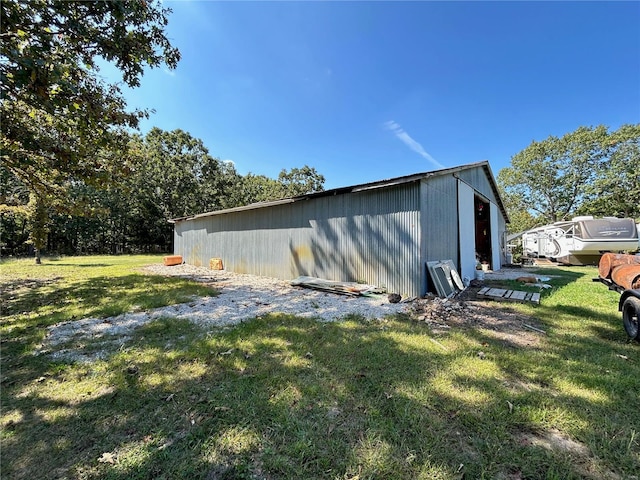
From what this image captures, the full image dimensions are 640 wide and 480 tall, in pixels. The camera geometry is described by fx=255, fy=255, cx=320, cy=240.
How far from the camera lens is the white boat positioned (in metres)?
12.0

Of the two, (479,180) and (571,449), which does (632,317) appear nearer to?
(571,449)

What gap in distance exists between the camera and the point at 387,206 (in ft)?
22.5

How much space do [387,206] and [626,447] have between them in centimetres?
560

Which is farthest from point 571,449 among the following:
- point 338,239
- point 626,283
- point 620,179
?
point 620,179

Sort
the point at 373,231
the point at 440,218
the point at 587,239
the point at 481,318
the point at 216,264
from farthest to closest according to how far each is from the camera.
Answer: the point at 216,264 < the point at 587,239 < the point at 440,218 < the point at 373,231 < the point at 481,318

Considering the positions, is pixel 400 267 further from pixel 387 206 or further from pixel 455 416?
pixel 455 416

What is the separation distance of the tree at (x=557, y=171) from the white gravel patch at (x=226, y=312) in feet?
96.3

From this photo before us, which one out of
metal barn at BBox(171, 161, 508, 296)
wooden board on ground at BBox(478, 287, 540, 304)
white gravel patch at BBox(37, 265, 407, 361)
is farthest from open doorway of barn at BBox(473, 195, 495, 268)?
white gravel patch at BBox(37, 265, 407, 361)

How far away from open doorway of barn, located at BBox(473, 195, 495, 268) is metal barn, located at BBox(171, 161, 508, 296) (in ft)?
0.44

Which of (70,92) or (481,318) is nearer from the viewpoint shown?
(70,92)

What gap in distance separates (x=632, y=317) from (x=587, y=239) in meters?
12.3

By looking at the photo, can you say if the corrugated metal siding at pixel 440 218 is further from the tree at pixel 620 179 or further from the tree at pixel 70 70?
the tree at pixel 620 179

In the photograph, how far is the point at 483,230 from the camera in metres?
14.0

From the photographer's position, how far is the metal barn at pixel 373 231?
21.3 feet
